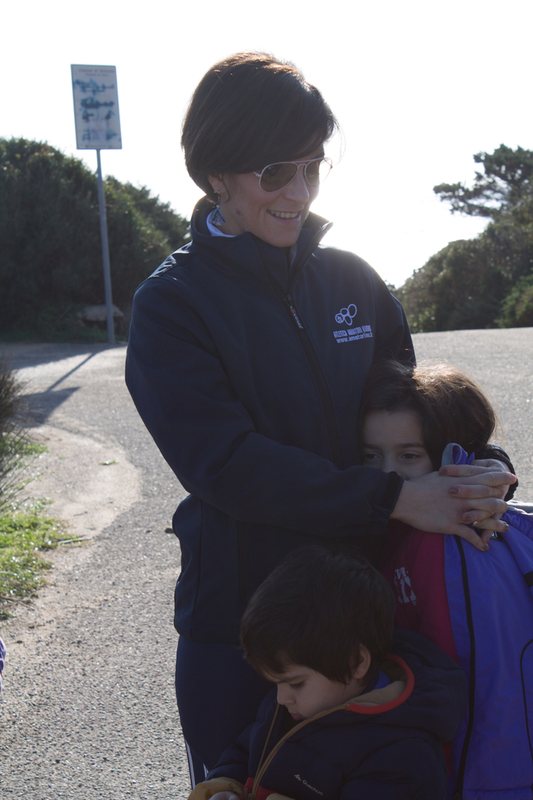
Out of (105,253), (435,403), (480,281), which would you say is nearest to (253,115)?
(435,403)

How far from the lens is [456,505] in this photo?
5.08ft

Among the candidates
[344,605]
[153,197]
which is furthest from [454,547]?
[153,197]

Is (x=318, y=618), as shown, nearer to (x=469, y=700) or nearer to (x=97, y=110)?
(x=469, y=700)

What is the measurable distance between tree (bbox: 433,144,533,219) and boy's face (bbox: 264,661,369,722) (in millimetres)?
33991

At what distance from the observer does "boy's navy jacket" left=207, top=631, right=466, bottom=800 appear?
1.33m

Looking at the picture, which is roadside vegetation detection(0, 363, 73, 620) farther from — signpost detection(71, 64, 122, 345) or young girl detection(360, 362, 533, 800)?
signpost detection(71, 64, 122, 345)

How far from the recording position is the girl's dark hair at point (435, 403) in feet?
5.92

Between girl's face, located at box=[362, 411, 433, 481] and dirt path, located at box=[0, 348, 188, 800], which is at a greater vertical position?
girl's face, located at box=[362, 411, 433, 481]

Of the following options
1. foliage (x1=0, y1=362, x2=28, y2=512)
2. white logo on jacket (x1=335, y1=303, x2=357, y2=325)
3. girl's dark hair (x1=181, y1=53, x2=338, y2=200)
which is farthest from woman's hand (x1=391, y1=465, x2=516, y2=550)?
foliage (x1=0, y1=362, x2=28, y2=512)

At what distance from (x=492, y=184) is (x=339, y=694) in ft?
121

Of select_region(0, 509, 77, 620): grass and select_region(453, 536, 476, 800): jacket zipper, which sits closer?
select_region(453, 536, 476, 800): jacket zipper

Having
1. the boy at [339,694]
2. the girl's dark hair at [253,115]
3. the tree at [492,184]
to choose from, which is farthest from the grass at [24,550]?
the tree at [492,184]

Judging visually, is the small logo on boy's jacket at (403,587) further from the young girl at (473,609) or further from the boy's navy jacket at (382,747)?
the boy's navy jacket at (382,747)

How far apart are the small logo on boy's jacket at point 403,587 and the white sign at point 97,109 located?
1363 cm
